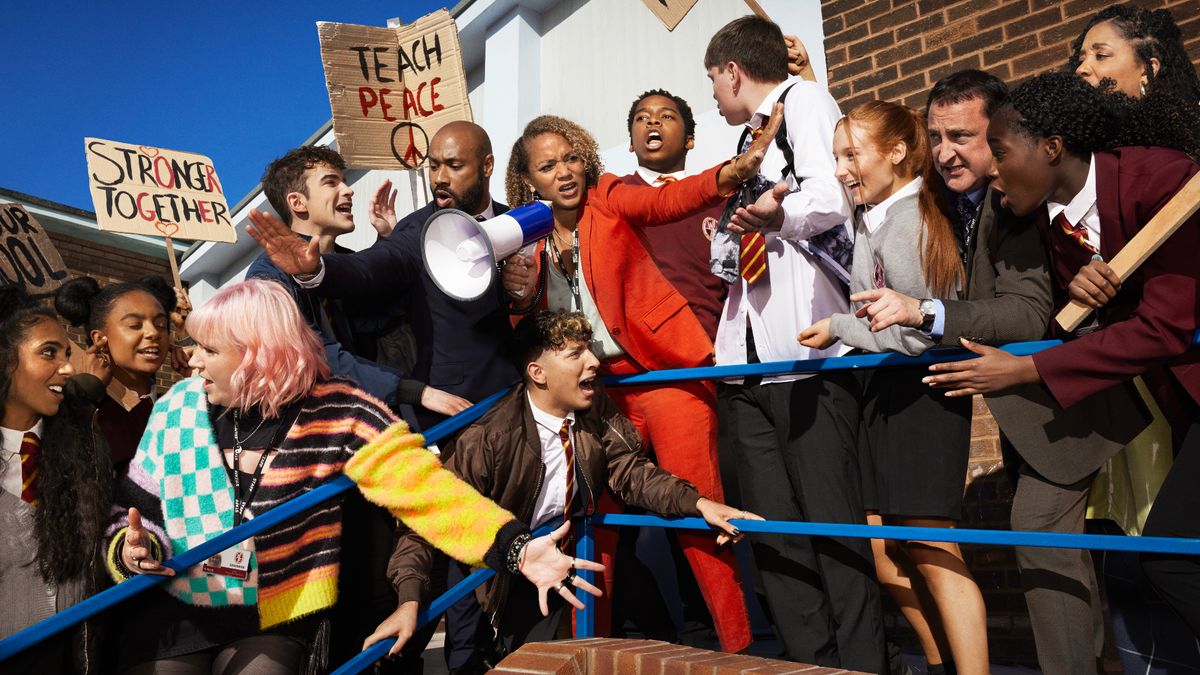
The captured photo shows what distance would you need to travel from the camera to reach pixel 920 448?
2777 millimetres

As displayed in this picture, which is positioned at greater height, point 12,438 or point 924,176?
point 924,176

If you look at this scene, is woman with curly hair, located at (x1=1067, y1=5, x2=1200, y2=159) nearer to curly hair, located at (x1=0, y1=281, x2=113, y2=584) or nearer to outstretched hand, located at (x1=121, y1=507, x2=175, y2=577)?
outstretched hand, located at (x1=121, y1=507, x2=175, y2=577)

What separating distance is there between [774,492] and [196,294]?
11.8 metres

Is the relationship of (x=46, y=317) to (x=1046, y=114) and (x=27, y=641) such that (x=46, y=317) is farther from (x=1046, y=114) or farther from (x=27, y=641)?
(x=1046, y=114)

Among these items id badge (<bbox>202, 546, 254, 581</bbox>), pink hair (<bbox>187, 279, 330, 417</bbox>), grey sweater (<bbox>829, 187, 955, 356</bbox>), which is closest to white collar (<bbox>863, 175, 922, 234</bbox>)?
grey sweater (<bbox>829, 187, 955, 356</bbox>)

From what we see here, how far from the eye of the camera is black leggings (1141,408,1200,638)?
86.9 inches

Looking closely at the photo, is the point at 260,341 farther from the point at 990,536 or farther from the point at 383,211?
the point at 990,536

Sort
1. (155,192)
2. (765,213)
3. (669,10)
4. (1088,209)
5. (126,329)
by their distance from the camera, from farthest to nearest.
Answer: (155,192) → (669,10) → (126,329) → (765,213) → (1088,209)

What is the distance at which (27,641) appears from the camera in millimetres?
2199

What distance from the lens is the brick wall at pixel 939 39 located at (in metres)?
4.72

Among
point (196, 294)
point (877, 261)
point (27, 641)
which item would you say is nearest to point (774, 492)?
point (877, 261)

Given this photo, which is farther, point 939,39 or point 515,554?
point 939,39

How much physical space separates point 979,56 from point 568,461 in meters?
3.27

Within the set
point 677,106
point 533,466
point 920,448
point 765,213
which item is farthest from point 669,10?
point 920,448
